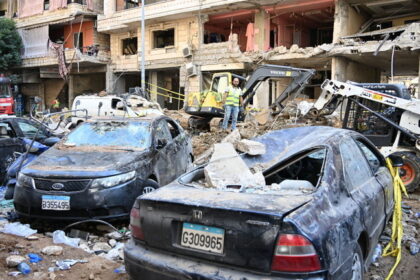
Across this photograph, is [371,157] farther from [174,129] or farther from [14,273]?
[174,129]

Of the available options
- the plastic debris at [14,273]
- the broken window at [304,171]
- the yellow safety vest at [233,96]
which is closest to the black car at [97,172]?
the plastic debris at [14,273]

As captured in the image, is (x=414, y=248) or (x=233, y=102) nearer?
(x=414, y=248)

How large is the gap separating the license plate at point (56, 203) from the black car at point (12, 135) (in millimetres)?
3001

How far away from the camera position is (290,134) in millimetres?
4141

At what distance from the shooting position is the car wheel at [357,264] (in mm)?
2936

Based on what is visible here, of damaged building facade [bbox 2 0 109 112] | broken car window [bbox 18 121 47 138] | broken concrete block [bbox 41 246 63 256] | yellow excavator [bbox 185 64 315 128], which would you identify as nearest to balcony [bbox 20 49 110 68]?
damaged building facade [bbox 2 0 109 112]

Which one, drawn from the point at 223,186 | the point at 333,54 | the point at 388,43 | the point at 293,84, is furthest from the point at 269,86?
the point at 223,186

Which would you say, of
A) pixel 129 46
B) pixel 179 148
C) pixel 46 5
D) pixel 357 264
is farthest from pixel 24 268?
pixel 46 5

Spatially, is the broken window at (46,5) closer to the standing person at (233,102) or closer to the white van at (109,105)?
the white van at (109,105)

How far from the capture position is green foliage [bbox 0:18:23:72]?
101 ft

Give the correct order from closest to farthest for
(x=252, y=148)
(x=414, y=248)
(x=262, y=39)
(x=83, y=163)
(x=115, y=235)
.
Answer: (x=252, y=148) < (x=414, y=248) < (x=115, y=235) < (x=83, y=163) < (x=262, y=39)

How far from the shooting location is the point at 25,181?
502 cm

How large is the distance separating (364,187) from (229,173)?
1.23m

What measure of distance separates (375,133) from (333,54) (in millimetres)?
11343
